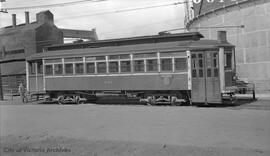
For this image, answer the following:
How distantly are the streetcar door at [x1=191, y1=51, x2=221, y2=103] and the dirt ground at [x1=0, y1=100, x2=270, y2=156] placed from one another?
3.03 m

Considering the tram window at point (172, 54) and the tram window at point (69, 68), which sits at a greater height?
the tram window at point (172, 54)

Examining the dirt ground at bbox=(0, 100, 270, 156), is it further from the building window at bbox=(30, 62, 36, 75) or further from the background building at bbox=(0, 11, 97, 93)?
the background building at bbox=(0, 11, 97, 93)

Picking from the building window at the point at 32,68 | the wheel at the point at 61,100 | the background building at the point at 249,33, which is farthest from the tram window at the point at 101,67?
the background building at the point at 249,33

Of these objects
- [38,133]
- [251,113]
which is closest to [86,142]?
[38,133]

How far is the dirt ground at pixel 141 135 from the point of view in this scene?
7680 mm

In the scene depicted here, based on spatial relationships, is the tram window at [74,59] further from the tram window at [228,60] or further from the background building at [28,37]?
the background building at [28,37]

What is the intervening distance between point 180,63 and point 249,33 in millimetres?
11453

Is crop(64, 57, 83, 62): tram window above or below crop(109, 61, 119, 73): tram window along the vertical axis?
above

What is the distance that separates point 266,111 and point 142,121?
4.90 m

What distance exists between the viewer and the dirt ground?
7.68 m

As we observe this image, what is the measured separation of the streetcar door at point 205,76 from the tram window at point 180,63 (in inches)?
15.7

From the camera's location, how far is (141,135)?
31.8ft

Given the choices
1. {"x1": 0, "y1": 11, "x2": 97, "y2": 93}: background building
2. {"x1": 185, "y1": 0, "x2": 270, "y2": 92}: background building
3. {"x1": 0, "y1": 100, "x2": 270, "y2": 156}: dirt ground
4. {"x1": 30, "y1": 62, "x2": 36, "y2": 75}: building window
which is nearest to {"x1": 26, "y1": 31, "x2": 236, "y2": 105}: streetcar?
{"x1": 30, "y1": 62, "x2": 36, "y2": 75}: building window

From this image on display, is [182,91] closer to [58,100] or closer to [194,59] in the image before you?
[194,59]
